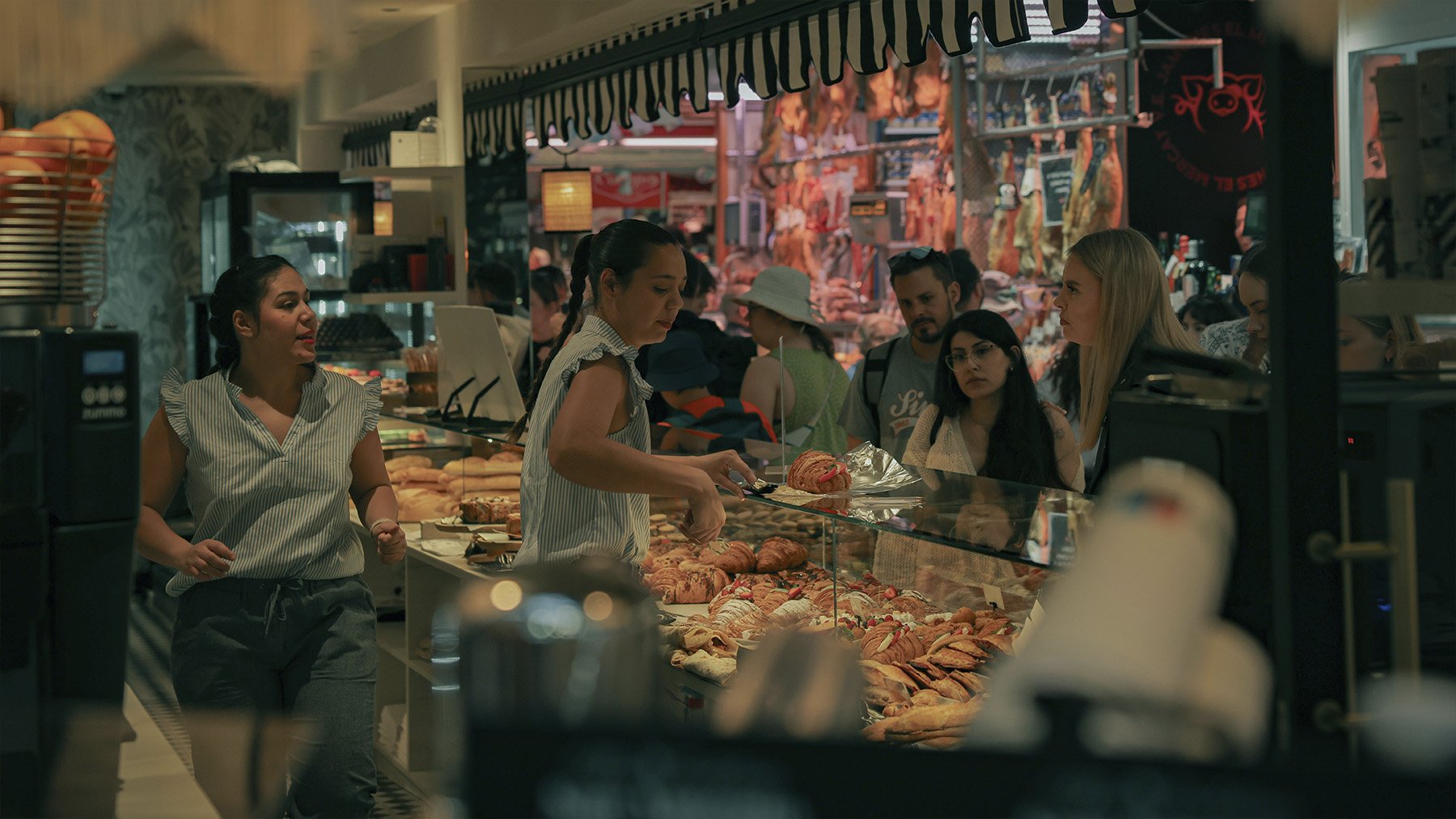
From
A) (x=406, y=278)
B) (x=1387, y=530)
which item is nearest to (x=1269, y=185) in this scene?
(x=1387, y=530)

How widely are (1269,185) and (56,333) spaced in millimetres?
1209

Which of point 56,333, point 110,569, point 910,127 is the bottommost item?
point 110,569

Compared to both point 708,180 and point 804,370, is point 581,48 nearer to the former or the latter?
point 804,370

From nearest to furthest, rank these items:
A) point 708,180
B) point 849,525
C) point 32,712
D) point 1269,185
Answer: point 1269,185
point 32,712
point 849,525
point 708,180

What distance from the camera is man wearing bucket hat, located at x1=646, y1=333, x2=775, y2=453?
5.64m

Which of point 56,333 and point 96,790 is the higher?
point 56,333

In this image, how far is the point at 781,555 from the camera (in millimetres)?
4395

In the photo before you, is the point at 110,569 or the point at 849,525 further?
the point at 849,525

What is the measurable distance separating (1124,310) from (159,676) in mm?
5448

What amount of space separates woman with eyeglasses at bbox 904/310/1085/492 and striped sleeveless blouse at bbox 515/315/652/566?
1280 millimetres

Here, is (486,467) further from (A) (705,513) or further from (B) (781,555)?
(A) (705,513)

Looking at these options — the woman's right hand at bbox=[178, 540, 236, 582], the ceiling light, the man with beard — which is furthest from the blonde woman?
the ceiling light

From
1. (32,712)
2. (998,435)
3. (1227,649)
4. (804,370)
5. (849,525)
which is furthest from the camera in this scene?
(804,370)

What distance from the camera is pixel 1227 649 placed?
870 mm
